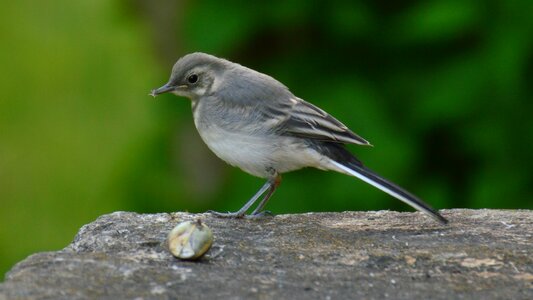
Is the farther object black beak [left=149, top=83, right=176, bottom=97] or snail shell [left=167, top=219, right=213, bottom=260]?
black beak [left=149, top=83, right=176, bottom=97]

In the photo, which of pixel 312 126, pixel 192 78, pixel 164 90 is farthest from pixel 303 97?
pixel 312 126

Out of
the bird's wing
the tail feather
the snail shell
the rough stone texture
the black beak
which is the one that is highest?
the black beak

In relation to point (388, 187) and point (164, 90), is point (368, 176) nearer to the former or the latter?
point (388, 187)

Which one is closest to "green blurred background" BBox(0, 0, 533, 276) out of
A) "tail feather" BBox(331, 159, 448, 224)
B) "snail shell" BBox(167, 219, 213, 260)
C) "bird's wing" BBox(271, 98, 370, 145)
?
"bird's wing" BBox(271, 98, 370, 145)

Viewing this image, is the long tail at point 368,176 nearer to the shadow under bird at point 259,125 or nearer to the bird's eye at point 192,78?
the shadow under bird at point 259,125

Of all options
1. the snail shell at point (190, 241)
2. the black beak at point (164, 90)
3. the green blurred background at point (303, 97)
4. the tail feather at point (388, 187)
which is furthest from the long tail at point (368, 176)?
the green blurred background at point (303, 97)

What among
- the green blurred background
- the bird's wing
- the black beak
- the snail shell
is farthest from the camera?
the green blurred background

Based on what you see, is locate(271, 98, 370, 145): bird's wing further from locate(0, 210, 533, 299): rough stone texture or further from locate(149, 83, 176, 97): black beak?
locate(149, 83, 176, 97): black beak

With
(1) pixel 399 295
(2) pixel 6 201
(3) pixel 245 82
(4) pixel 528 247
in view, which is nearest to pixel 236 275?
(1) pixel 399 295
